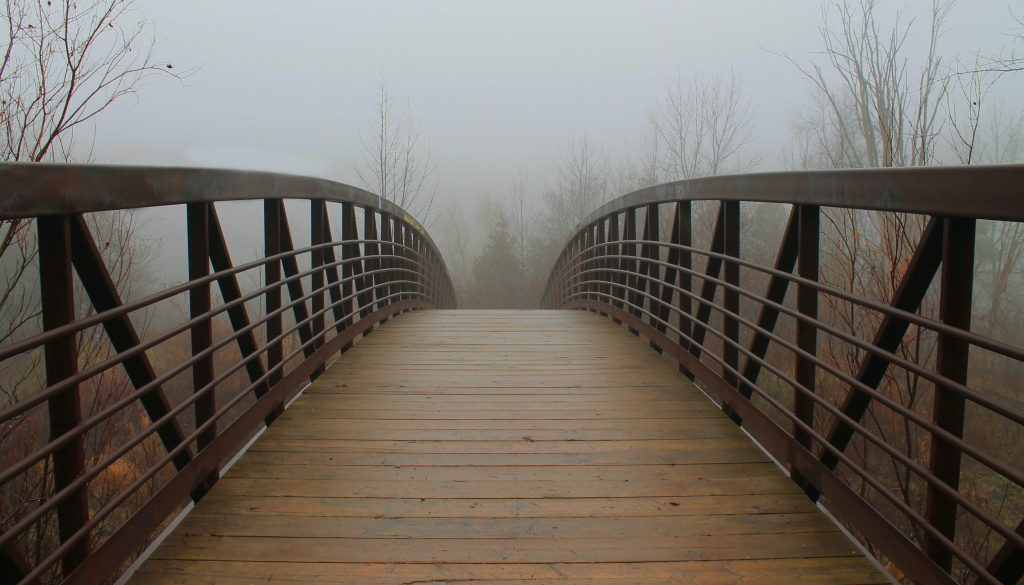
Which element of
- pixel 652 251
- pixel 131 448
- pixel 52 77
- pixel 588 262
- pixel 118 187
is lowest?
pixel 131 448

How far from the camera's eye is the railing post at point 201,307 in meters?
2.76

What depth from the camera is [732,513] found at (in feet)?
8.43

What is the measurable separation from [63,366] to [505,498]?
150 cm

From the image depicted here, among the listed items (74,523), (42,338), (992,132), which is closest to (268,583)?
(74,523)

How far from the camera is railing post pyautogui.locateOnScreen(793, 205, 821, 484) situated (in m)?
2.81

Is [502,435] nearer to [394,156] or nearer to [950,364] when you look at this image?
[950,364]

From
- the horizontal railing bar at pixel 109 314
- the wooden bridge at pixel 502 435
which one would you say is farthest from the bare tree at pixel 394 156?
the horizontal railing bar at pixel 109 314

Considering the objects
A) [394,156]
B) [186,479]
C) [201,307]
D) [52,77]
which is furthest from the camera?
[394,156]

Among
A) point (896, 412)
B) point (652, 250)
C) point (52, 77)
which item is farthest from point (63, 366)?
point (652, 250)

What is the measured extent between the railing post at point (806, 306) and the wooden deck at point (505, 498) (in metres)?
0.26

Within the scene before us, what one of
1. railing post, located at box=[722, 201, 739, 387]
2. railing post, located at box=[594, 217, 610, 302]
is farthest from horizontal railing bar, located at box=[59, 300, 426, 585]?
railing post, located at box=[594, 217, 610, 302]

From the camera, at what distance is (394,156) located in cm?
2553

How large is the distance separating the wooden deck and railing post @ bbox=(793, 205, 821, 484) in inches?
10.4

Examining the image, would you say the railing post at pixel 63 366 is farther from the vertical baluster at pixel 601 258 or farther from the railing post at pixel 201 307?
the vertical baluster at pixel 601 258
